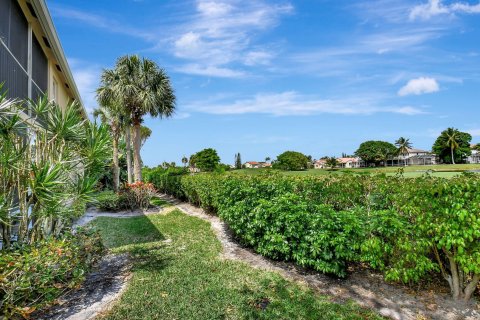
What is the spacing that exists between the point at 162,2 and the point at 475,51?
36.0 feet

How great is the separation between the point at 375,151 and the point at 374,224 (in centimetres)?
9688

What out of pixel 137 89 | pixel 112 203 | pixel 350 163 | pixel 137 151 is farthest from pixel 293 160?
pixel 112 203

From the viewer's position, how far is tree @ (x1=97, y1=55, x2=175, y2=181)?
1775 centimetres

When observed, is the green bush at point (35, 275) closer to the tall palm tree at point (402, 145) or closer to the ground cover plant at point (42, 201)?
the ground cover plant at point (42, 201)

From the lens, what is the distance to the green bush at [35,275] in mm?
3219

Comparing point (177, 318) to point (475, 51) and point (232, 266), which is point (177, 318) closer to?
point (232, 266)

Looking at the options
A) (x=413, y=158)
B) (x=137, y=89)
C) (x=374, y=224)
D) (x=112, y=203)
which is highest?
(x=137, y=89)

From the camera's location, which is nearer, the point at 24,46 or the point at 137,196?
the point at 24,46

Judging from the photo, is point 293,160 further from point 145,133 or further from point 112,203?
point 112,203

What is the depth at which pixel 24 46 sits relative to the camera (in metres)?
7.43

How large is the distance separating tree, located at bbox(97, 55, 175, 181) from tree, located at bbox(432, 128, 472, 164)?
262 feet

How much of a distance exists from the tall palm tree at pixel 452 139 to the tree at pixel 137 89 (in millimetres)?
79397

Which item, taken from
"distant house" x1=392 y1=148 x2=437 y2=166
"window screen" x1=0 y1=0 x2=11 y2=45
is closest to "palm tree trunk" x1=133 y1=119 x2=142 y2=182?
"window screen" x1=0 y1=0 x2=11 y2=45

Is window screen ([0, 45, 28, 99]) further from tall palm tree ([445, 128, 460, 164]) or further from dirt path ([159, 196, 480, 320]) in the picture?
tall palm tree ([445, 128, 460, 164])
